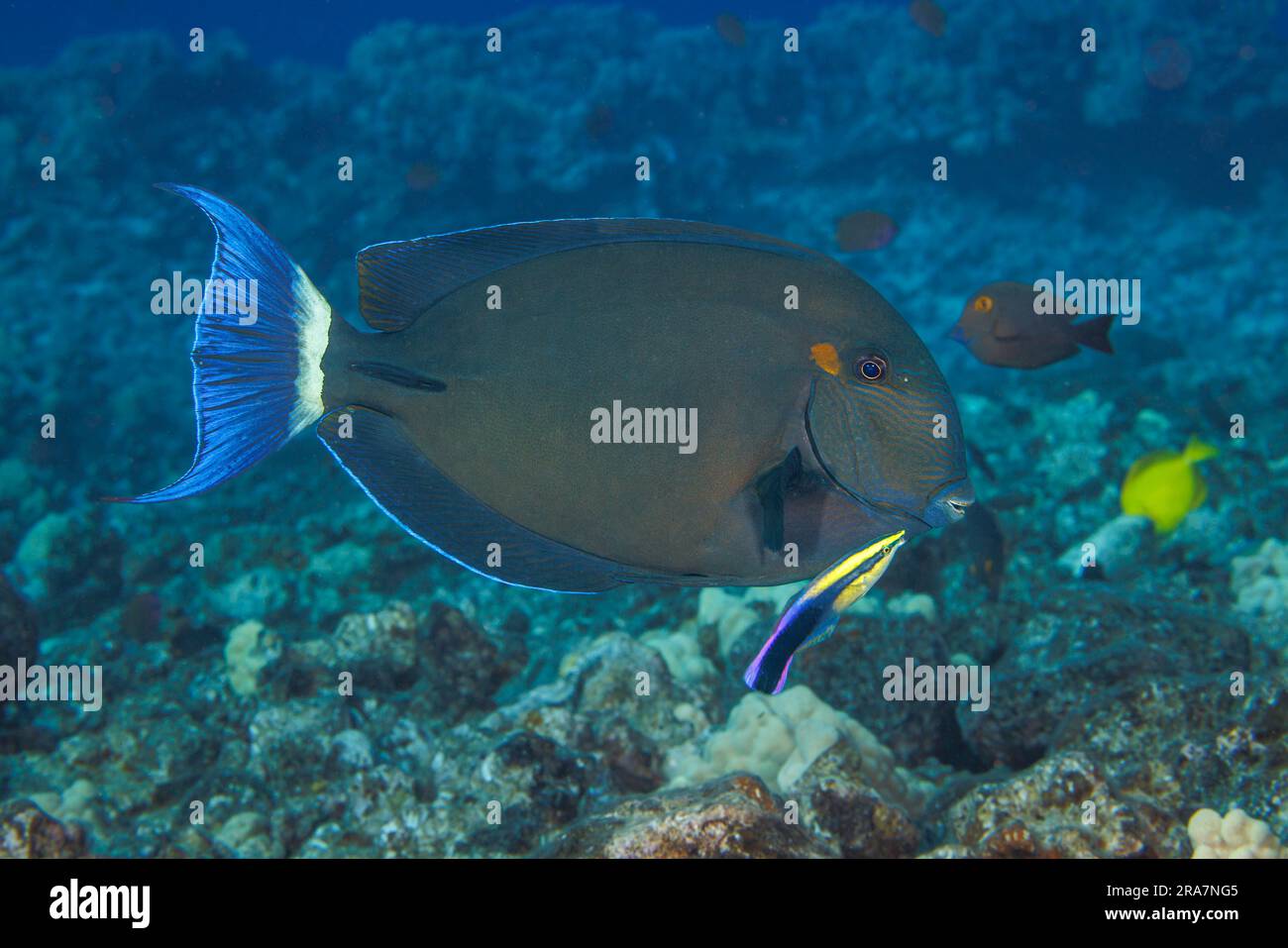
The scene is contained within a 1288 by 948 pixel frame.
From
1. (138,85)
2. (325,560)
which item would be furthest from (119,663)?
(138,85)

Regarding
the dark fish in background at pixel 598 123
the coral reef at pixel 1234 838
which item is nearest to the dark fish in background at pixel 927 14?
the dark fish in background at pixel 598 123

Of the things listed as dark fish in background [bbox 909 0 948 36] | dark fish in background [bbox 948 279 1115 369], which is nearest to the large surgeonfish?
dark fish in background [bbox 948 279 1115 369]

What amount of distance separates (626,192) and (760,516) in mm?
17820

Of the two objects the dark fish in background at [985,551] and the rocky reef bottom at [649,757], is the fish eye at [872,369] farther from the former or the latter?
the dark fish in background at [985,551]

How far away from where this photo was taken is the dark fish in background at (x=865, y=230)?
8477 mm

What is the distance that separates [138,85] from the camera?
63.1 feet

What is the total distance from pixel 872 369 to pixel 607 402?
0.47 m

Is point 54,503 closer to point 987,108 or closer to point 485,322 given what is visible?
point 485,322

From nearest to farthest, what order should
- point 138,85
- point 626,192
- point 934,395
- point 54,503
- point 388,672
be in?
point 934,395 < point 388,672 < point 54,503 < point 626,192 < point 138,85

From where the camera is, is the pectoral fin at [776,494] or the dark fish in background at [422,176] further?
the dark fish in background at [422,176]

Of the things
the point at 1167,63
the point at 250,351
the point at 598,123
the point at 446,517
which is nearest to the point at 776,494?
the point at 446,517

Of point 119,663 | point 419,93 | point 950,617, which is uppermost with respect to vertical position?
point 419,93

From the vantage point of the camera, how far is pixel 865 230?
8492mm
